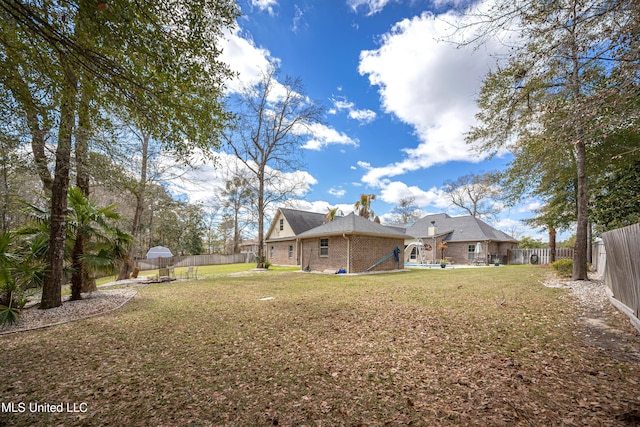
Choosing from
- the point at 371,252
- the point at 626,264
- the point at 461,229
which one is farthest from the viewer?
the point at 461,229

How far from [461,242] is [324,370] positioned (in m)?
29.3

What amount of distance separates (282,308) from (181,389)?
4.01m

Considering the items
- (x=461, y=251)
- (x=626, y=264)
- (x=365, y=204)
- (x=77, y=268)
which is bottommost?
(x=461, y=251)

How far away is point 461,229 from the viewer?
2927cm

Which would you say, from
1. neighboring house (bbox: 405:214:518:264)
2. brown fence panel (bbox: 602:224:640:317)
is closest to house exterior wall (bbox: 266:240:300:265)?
neighboring house (bbox: 405:214:518:264)

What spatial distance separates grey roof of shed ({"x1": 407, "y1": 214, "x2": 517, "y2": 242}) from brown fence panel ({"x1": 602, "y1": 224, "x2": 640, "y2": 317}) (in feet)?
72.9

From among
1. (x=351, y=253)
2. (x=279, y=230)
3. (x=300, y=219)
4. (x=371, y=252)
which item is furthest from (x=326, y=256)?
(x=279, y=230)

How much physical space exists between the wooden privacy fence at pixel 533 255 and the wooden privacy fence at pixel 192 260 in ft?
96.5

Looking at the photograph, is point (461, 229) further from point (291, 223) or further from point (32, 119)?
point (32, 119)

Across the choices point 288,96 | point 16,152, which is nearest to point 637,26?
point 16,152

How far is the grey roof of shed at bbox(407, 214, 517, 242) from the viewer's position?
89.9 ft

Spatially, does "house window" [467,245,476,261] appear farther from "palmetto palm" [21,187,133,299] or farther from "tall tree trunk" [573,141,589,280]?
"palmetto palm" [21,187,133,299]

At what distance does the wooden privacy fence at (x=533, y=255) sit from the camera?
23.1 m

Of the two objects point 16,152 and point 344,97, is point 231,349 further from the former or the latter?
point 344,97
